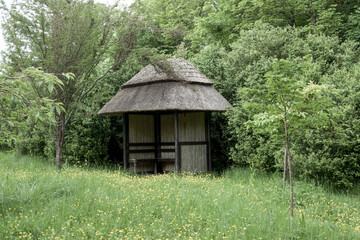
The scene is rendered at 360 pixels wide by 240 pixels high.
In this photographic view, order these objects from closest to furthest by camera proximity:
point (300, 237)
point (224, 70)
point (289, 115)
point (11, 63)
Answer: point (300, 237), point (289, 115), point (11, 63), point (224, 70)

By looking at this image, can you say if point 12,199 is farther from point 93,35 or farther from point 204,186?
point 93,35

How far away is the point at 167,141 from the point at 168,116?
2.98 ft

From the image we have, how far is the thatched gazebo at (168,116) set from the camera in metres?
10.7

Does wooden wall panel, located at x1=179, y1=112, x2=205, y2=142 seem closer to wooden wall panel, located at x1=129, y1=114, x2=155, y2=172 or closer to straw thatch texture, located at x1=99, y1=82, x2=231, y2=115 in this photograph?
straw thatch texture, located at x1=99, y1=82, x2=231, y2=115

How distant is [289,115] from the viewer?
18.4 ft

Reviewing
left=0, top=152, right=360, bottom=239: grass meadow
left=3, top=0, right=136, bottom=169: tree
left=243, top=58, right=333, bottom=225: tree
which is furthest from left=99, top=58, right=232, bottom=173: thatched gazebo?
left=243, top=58, right=333, bottom=225: tree

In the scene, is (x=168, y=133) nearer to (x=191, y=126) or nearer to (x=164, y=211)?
(x=191, y=126)

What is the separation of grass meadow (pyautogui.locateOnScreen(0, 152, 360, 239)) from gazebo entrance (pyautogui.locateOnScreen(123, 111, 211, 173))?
311 centimetres

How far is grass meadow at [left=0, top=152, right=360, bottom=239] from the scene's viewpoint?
5.08 metres

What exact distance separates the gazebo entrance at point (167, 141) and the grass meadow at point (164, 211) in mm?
3109

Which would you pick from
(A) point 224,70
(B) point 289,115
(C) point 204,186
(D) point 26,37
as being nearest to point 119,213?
(C) point 204,186

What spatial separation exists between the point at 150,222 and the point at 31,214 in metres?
2.01

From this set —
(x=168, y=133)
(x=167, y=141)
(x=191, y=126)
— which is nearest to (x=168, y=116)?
(x=168, y=133)

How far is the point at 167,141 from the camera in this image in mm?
12094
